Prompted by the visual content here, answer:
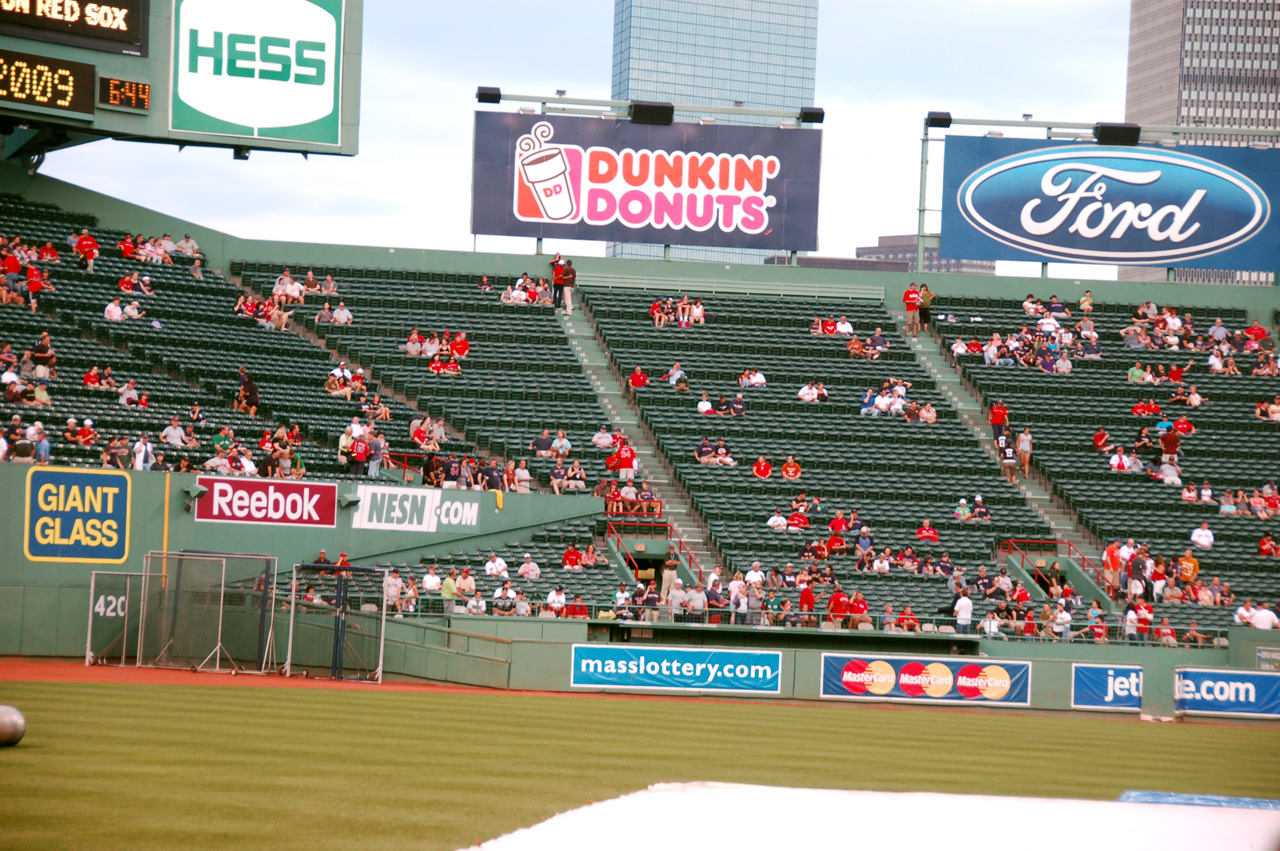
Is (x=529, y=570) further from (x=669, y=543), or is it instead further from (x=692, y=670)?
(x=692, y=670)

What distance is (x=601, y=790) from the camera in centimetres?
1031

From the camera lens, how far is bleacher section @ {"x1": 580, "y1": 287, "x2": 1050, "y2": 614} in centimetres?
2792

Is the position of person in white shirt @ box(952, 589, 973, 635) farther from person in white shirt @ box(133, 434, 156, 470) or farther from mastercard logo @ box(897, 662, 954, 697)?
person in white shirt @ box(133, 434, 156, 470)

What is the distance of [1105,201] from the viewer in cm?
3928

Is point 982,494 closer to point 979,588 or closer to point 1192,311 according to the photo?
point 979,588

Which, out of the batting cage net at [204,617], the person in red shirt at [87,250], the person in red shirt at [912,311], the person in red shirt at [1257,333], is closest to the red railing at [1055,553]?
the person in red shirt at [912,311]

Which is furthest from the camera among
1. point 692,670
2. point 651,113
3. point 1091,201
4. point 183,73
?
point 1091,201

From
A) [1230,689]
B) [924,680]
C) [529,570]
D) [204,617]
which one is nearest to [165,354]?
[204,617]

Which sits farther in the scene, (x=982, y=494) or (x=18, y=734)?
(x=982, y=494)

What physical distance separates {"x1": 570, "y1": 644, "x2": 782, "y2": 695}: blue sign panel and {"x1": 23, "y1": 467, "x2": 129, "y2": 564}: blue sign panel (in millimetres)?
8944

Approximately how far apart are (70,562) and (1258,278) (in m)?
153

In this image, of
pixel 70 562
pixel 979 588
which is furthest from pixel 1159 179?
pixel 70 562

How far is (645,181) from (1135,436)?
14.9 meters

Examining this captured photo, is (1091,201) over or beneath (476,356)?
over
